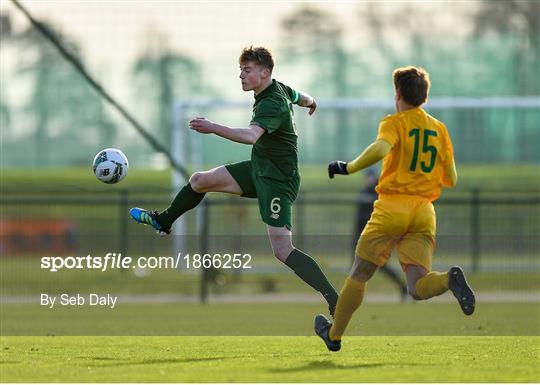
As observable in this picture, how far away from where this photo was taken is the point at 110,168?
1218cm

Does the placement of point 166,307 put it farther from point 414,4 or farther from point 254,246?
point 414,4

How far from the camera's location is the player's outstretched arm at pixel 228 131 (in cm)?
1002

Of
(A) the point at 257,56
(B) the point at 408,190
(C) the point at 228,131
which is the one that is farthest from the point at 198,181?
(B) the point at 408,190

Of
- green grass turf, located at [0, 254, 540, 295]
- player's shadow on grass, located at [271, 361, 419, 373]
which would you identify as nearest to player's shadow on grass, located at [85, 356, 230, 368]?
player's shadow on grass, located at [271, 361, 419, 373]

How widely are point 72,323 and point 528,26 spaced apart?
59.6 ft

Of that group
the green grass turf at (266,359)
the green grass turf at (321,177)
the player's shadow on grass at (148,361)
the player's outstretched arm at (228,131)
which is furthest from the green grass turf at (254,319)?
the green grass turf at (321,177)

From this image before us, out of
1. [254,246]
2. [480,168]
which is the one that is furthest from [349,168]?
[480,168]

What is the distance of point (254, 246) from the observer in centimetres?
2439

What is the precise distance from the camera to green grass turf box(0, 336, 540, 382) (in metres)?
8.80

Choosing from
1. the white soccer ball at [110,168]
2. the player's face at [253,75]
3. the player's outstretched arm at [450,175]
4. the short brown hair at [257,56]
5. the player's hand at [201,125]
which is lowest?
the white soccer ball at [110,168]

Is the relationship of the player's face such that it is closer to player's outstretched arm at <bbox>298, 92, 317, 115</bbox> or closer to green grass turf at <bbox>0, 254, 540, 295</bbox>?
player's outstretched arm at <bbox>298, 92, 317, 115</bbox>

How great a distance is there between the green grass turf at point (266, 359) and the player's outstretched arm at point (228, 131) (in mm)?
1588

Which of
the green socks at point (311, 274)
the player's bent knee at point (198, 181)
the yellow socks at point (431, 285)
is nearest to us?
the yellow socks at point (431, 285)

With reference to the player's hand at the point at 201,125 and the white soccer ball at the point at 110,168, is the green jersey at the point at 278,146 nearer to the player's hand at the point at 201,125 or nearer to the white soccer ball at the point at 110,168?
the player's hand at the point at 201,125
